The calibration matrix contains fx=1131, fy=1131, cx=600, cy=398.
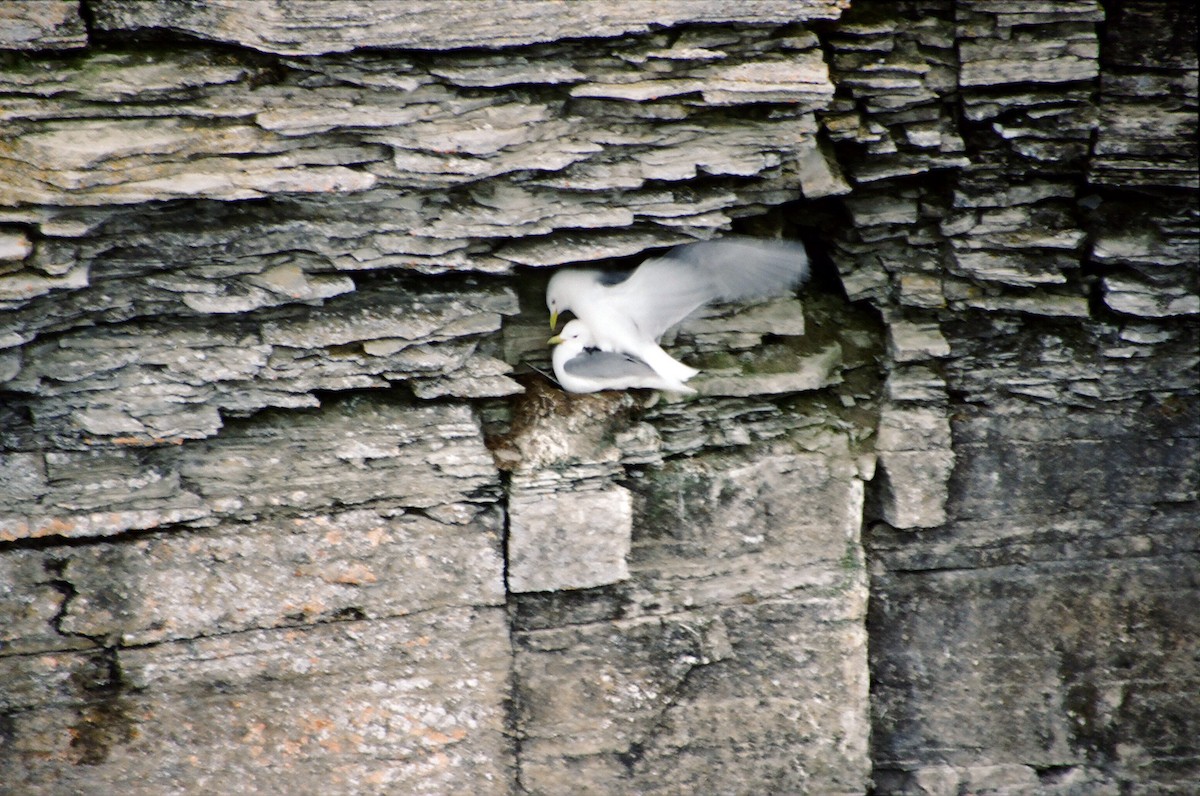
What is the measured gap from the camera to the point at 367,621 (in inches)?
141

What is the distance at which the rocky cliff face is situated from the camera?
3021mm

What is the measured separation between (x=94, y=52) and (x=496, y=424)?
5.09ft

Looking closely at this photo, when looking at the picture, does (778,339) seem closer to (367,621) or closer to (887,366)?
(887,366)

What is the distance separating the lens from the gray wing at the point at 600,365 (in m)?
3.53

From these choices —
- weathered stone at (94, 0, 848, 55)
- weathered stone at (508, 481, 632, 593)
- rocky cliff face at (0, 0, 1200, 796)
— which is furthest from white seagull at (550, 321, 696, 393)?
weathered stone at (94, 0, 848, 55)

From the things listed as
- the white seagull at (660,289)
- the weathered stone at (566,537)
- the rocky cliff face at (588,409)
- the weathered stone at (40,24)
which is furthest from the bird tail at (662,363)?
the weathered stone at (40,24)

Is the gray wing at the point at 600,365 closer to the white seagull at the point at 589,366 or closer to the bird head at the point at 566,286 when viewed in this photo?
the white seagull at the point at 589,366

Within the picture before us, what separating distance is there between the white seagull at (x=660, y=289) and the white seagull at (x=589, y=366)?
0.06 feet

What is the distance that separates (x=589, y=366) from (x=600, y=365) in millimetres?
35

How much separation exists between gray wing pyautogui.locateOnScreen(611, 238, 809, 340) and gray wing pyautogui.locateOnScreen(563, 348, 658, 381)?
124 millimetres

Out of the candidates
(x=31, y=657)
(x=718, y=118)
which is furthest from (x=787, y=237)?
(x=31, y=657)

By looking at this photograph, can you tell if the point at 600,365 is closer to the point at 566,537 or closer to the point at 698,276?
the point at 698,276

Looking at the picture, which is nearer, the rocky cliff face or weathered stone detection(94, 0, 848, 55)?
weathered stone detection(94, 0, 848, 55)

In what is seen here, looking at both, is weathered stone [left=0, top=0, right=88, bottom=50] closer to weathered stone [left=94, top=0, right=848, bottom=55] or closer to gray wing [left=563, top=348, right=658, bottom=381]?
weathered stone [left=94, top=0, right=848, bottom=55]
